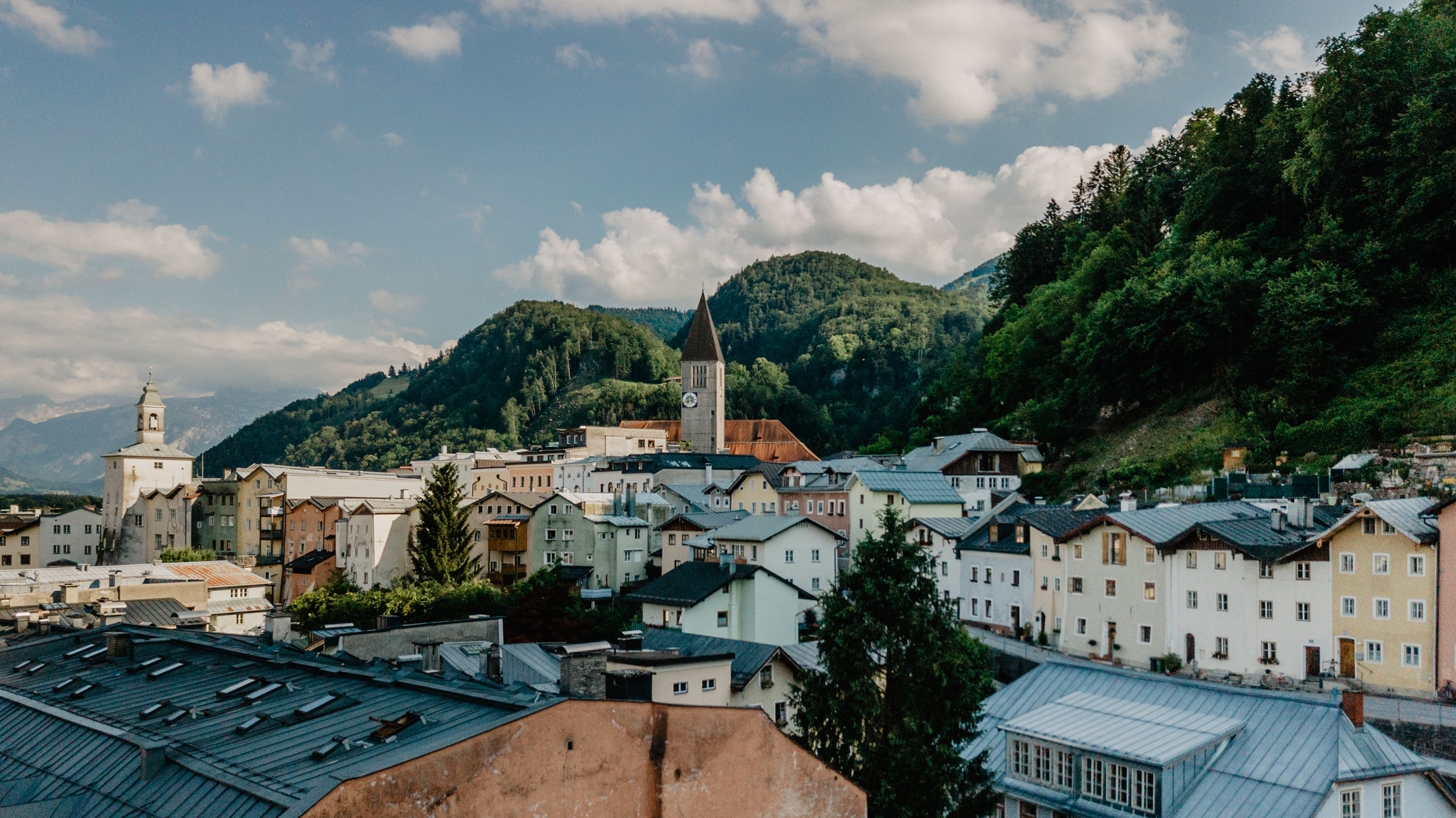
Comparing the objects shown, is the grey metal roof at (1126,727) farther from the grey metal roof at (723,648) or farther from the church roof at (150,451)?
the church roof at (150,451)

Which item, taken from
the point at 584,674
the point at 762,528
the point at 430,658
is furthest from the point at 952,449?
the point at 584,674

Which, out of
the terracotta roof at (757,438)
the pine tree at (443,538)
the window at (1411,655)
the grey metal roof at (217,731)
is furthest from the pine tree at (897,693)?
the terracotta roof at (757,438)

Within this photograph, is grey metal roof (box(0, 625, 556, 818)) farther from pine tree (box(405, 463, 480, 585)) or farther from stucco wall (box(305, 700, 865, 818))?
pine tree (box(405, 463, 480, 585))

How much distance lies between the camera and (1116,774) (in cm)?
2148

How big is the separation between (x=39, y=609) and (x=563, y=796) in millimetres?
34125

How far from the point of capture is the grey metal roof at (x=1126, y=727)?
2109cm

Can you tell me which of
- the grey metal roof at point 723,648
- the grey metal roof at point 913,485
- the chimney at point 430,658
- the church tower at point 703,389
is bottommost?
the grey metal roof at point 723,648

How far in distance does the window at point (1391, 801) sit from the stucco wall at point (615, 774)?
12272 mm

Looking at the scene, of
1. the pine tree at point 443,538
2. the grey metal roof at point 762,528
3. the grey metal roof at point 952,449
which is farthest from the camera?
the grey metal roof at point 952,449

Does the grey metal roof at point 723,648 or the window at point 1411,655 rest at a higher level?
the grey metal roof at point 723,648

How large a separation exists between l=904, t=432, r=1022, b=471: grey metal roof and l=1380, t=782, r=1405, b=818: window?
41.1 meters

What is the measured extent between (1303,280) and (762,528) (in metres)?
30.0

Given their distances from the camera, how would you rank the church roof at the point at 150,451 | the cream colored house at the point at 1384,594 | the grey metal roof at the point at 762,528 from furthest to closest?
the church roof at the point at 150,451 < the grey metal roof at the point at 762,528 < the cream colored house at the point at 1384,594

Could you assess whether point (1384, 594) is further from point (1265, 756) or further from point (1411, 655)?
point (1265, 756)
